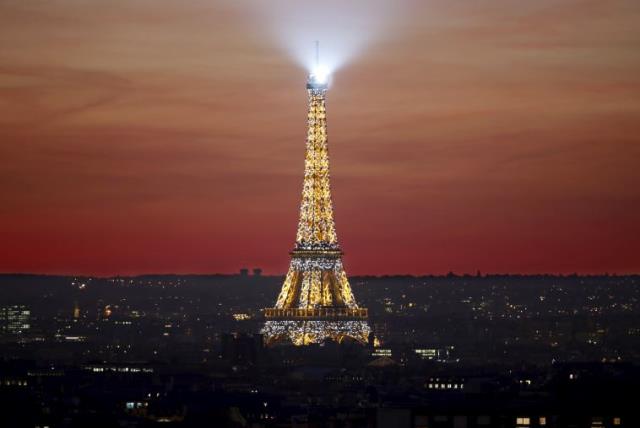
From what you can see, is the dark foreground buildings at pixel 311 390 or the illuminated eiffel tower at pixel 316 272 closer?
the dark foreground buildings at pixel 311 390

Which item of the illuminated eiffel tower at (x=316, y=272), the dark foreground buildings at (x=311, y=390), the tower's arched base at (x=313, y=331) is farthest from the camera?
the tower's arched base at (x=313, y=331)

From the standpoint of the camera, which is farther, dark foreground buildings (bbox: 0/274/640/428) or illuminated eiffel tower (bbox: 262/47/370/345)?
illuminated eiffel tower (bbox: 262/47/370/345)

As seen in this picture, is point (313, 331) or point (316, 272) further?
point (313, 331)

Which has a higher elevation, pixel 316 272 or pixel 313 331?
pixel 316 272

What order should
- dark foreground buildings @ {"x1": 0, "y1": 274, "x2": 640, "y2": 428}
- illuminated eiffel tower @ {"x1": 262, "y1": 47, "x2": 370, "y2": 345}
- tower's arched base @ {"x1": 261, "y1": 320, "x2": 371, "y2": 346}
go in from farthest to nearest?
1. tower's arched base @ {"x1": 261, "y1": 320, "x2": 371, "y2": 346}
2. illuminated eiffel tower @ {"x1": 262, "y1": 47, "x2": 370, "y2": 345}
3. dark foreground buildings @ {"x1": 0, "y1": 274, "x2": 640, "y2": 428}

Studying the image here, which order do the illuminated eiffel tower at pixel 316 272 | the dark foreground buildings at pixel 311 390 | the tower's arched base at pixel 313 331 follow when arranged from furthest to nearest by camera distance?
the tower's arched base at pixel 313 331 → the illuminated eiffel tower at pixel 316 272 → the dark foreground buildings at pixel 311 390

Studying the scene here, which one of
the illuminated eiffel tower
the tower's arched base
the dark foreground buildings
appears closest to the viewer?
the dark foreground buildings
